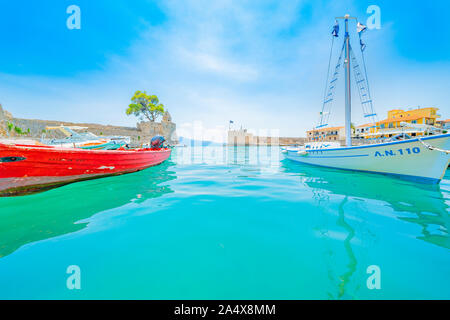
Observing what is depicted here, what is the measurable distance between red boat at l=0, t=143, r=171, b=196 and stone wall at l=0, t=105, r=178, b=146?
1100 inches

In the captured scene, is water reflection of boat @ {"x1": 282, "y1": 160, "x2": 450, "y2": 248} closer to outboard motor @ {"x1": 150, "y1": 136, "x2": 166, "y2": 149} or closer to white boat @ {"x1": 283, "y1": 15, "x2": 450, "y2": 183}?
white boat @ {"x1": 283, "y1": 15, "x2": 450, "y2": 183}

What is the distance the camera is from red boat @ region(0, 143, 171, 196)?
4598 mm

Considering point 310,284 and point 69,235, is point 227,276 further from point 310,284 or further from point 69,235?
Result: point 69,235

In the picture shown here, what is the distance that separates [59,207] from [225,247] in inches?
162

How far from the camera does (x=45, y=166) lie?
16.6 feet

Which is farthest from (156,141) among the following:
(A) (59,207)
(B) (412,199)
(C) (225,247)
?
(B) (412,199)

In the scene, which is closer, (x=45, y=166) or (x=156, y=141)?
(x=45, y=166)

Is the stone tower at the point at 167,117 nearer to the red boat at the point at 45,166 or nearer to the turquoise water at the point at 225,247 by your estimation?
the red boat at the point at 45,166

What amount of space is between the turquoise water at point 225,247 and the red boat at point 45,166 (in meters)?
0.83

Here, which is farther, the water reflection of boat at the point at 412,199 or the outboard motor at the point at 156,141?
the outboard motor at the point at 156,141

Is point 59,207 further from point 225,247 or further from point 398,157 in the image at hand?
point 398,157

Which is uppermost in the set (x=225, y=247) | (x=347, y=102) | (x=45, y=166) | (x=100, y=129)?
(x=100, y=129)

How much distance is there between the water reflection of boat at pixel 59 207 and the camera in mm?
2611

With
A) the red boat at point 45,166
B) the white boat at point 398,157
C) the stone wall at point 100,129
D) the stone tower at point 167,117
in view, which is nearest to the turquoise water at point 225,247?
the red boat at point 45,166
